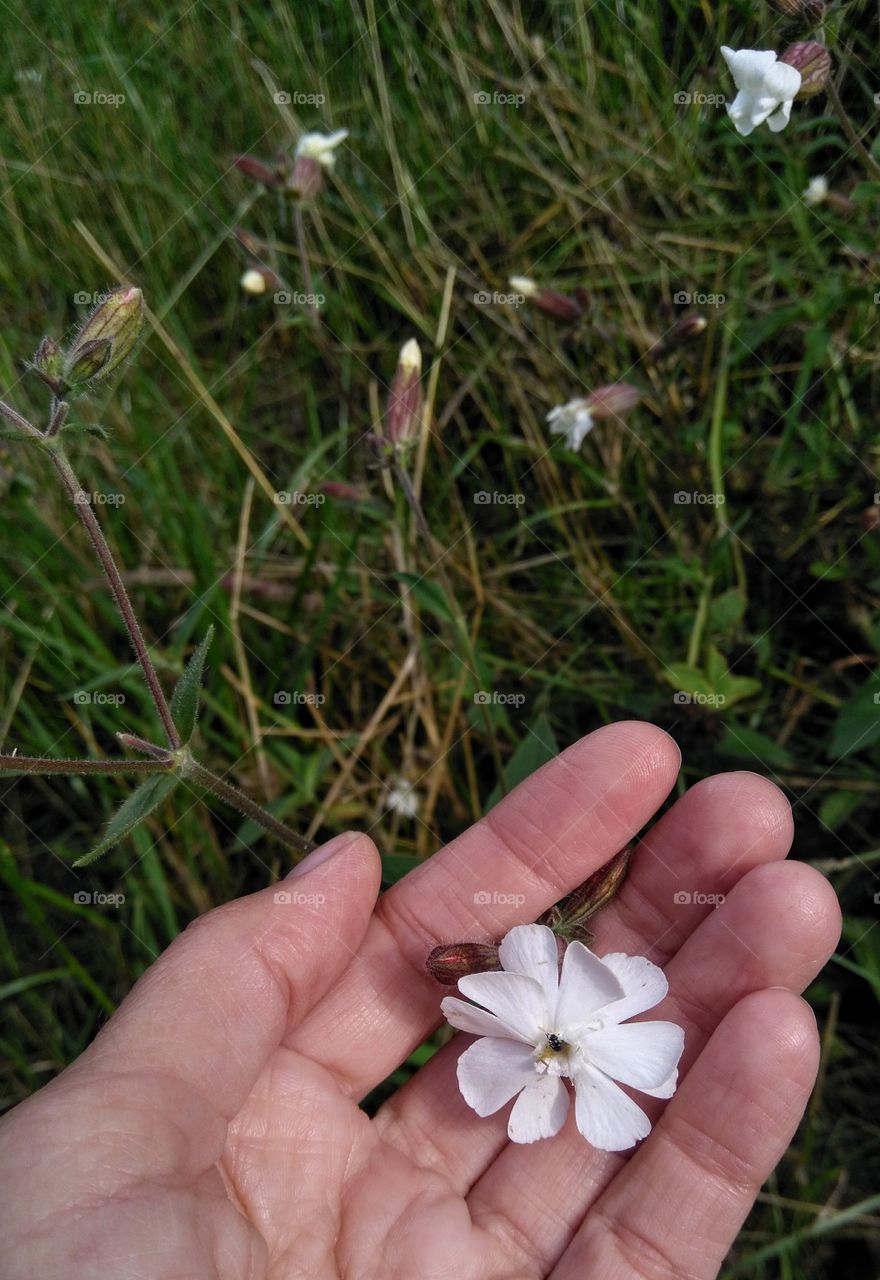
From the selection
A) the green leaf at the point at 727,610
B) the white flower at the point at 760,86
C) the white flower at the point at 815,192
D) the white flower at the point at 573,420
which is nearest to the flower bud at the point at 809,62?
the white flower at the point at 760,86

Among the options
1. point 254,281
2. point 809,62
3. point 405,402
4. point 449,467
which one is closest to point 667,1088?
point 405,402

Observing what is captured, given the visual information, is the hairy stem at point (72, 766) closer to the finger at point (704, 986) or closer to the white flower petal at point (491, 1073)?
the white flower petal at point (491, 1073)

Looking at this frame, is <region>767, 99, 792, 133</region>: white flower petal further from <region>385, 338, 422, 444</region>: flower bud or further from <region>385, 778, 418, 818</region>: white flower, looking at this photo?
<region>385, 778, 418, 818</region>: white flower

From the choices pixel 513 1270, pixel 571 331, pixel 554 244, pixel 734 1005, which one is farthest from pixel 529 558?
pixel 513 1270

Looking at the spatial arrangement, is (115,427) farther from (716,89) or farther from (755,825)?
(755,825)

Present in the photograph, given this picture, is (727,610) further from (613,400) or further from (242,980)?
(242,980)

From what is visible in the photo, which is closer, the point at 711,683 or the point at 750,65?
the point at 750,65
